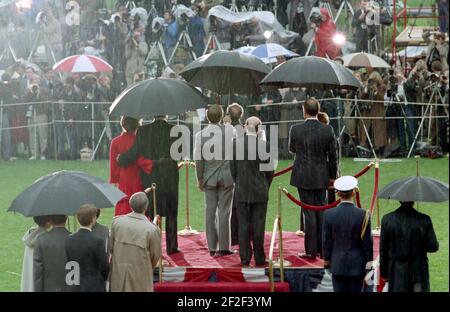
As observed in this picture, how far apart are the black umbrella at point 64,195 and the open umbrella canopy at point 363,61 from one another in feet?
45.1

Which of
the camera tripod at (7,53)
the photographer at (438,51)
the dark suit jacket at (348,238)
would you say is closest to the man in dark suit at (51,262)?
the dark suit jacket at (348,238)

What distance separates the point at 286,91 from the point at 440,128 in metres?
Result: 2.99

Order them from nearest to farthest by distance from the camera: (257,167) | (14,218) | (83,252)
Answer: (83,252)
(257,167)
(14,218)

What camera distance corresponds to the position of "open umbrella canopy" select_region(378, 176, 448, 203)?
37.1 ft

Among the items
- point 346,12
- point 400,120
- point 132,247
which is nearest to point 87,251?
point 132,247

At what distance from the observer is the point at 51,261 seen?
417 inches

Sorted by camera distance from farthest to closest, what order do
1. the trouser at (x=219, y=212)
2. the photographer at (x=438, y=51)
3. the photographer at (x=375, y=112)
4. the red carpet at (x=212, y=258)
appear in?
the photographer at (x=438, y=51) < the photographer at (x=375, y=112) < the trouser at (x=219, y=212) < the red carpet at (x=212, y=258)

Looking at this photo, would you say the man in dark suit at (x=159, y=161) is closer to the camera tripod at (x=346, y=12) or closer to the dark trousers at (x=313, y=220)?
the dark trousers at (x=313, y=220)

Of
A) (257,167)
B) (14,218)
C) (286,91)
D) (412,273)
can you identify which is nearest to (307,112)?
(257,167)

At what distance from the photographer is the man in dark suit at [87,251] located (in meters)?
10.4

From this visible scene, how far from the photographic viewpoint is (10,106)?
79.3 feet

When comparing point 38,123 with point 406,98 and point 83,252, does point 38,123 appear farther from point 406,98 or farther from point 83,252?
point 83,252

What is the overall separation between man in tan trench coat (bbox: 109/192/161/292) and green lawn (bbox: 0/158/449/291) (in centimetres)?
282

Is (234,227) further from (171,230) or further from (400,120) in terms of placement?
(400,120)
